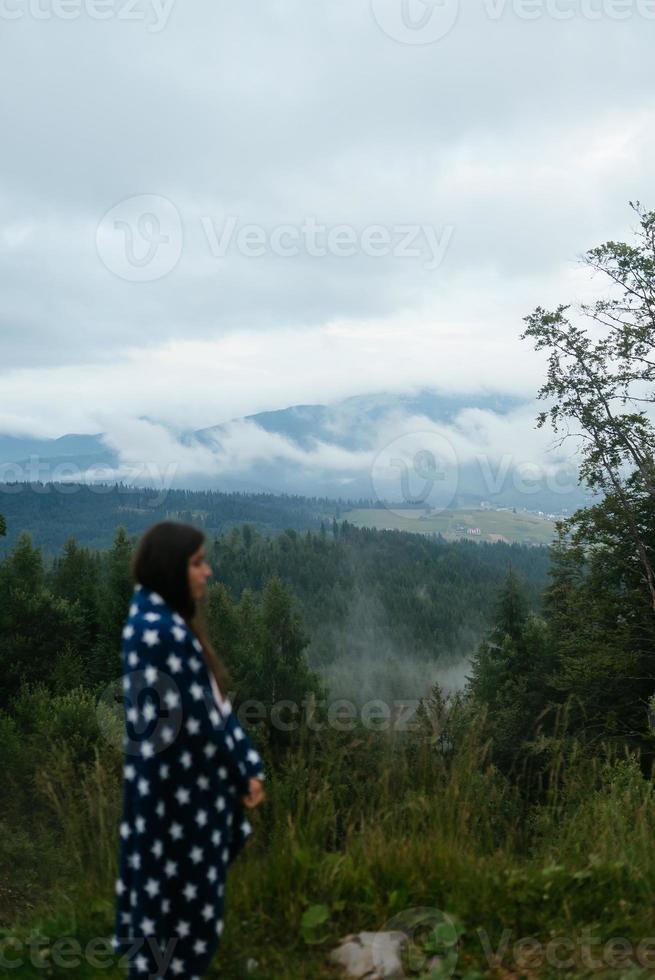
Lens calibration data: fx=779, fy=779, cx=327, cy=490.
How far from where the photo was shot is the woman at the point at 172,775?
11.1 ft

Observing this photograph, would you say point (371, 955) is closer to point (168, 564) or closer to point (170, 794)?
point (170, 794)

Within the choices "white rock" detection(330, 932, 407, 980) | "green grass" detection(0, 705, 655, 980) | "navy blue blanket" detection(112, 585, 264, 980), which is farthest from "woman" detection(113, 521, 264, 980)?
"white rock" detection(330, 932, 407, 980)

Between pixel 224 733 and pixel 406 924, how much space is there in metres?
1.66

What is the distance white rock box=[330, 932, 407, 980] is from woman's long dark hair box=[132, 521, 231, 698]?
1.96 m

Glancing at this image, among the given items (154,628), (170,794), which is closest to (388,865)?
(170,794)

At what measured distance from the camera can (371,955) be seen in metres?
3.95

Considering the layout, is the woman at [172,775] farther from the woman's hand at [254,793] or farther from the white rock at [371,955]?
the white rock at [371,955]

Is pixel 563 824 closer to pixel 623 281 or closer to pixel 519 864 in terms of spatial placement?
pixel 519 864

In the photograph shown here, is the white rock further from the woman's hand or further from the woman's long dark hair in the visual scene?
the woman's long dark hair

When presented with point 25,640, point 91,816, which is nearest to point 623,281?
point 91,816

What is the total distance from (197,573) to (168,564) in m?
0.15

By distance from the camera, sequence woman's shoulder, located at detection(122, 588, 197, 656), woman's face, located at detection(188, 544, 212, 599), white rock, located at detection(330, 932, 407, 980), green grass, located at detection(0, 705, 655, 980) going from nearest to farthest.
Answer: woman's shoulder, located at detection(122, 588, 197, 656), woman's face, located at detection(188, 544, 212, 599), white rock, located at detection(330, 932, 407, 980), green grass, located at detection(0, 705, 655, 980)

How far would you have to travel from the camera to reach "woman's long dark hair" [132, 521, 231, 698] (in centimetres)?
343

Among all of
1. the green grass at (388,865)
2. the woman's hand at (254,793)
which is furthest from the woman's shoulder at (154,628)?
the green grass at (388,865)
